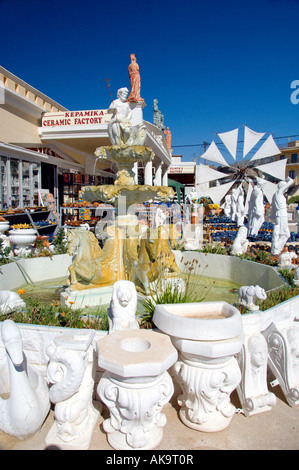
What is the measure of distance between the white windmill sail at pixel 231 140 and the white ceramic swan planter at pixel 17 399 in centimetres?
2496

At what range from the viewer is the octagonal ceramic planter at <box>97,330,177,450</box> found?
254 centimetres

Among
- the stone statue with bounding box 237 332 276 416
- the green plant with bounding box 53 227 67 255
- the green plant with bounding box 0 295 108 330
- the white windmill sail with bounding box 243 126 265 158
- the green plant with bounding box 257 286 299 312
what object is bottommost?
the stone statue with bounding box 237 332 276 416

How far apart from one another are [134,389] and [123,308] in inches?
39.4

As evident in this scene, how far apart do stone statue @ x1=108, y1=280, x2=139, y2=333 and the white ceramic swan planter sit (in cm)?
100

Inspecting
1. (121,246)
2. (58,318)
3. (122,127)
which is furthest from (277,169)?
(58,318)

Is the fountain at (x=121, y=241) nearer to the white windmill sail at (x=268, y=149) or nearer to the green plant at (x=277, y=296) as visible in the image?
Answer: the green plant at (x=277, y=296)

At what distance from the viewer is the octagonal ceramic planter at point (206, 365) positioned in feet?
9.41

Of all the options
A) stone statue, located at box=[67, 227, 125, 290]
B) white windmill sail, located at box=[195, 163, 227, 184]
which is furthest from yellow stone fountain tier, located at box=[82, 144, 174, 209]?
white windmill sail, located at box=[195, 163, 227, 184]

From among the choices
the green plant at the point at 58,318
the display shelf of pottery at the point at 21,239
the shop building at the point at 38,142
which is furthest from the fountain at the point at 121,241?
the shop building at the point at 38,142

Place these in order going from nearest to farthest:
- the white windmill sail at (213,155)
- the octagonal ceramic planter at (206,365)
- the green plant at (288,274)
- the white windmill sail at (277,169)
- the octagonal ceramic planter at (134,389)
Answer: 1. the octagonal ceramic planter at (134,389)
2. the octagonal ceramic planter at (206,365)
3. the green plant at (288,274)
4. the white windmill sail at (277,169)
5. the white windmill sail at (213,155)

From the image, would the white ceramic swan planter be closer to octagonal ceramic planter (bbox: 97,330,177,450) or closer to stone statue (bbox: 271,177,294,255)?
octagonal ceramic planter (bbox: 97,330,177,450)

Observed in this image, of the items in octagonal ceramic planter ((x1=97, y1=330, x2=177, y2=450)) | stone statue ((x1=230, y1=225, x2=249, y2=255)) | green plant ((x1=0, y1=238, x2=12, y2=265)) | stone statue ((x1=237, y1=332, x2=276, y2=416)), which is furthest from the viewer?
stone statue ((x1=230, y1=225, x2=249, y2=255))
